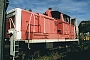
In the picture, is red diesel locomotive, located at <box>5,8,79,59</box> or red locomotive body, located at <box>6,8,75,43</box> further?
red locomotive body, located at <box>6,8,75,43</box>

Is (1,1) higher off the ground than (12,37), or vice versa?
(1,1)

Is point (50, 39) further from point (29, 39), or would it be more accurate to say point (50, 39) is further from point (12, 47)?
point (12, 47)

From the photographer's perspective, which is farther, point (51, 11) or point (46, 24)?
point (51, 11)

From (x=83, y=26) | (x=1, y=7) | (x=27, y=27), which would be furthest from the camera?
(x=83, y=26)

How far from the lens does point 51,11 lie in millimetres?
11305

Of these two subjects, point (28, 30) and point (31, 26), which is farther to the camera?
point (31, 26)

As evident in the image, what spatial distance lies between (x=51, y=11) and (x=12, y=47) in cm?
555

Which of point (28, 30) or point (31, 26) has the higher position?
point (31, 26)

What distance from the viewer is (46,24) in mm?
9734

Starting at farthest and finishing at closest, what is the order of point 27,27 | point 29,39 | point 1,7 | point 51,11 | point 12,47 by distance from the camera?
point 51,11 < point 27,27 < point 29,39 < point 12,47 < point 1,7

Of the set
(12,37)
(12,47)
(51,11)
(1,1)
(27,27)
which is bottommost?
(12,47)

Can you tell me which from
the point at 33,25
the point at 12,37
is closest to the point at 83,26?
the point at 33,25

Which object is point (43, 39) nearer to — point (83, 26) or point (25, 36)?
point (25, 36)

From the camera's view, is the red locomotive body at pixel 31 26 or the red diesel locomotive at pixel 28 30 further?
the red locomotive body at pixel 31 26
